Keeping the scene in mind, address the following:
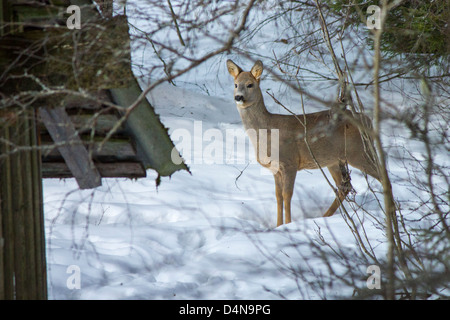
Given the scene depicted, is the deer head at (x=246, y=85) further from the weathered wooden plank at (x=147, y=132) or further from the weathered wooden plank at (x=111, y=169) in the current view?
the weathered wooden plank at (x=147, y=132)

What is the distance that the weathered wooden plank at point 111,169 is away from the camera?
4117 millimetres

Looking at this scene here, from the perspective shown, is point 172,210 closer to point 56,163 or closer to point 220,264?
point 220,264

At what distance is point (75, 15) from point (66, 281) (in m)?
2.30

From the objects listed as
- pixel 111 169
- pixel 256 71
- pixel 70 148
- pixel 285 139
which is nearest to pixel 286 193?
pixel 285 139

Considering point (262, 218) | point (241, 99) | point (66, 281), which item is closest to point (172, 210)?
point (262, 218)

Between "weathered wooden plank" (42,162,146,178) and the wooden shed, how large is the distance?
150 mm

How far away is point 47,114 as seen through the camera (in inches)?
137

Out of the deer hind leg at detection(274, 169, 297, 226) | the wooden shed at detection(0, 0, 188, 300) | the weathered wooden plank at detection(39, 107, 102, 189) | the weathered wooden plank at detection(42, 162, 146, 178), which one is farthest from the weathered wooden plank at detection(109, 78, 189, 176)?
the deer hind leg at detection(274, 169, 297, 226)

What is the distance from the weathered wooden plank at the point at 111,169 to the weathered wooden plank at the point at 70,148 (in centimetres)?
8

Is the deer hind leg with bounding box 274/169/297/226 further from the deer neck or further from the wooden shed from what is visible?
the wooden shed

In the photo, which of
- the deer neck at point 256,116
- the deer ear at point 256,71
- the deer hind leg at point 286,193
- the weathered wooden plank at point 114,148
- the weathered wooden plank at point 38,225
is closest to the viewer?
the weathered wooden plank at point 38,225

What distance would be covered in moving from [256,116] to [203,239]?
5.87 feet

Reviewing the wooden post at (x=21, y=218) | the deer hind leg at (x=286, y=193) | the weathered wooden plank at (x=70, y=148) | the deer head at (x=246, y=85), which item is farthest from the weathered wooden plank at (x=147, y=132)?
the deer hind leg at (x=286, y=193)
